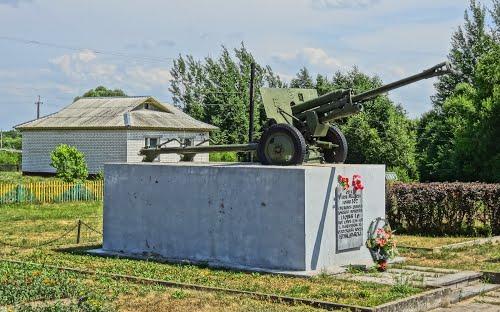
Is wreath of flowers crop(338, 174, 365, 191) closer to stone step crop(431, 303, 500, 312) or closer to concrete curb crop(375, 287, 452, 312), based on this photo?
concrete curb crop(375, 287, 452, 312)

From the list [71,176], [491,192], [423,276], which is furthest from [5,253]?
[71,176]

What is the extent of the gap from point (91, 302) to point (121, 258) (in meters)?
6.14

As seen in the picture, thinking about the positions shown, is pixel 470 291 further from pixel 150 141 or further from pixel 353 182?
pixel 150 141

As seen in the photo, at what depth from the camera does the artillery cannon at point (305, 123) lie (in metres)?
15.4

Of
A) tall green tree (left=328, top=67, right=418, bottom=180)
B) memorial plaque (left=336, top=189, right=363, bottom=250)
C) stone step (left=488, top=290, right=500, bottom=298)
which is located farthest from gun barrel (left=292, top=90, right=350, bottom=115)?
tall green tree (left=328, top=67, right=418, bottom=180)

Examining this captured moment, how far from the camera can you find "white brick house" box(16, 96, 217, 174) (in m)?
43.9

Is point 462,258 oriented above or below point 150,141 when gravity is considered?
below

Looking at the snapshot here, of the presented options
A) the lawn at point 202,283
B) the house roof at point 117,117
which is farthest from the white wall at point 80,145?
the lawn at point 202,283

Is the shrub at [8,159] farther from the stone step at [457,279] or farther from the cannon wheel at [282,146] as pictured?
the stone step at [457,279]

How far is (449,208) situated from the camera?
2188 cm

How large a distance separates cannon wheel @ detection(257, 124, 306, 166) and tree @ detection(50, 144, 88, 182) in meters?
24.1

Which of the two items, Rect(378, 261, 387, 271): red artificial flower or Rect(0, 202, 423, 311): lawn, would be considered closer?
Rect(0, 202, 423, 311): lawn

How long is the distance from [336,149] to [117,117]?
28898 millimetres

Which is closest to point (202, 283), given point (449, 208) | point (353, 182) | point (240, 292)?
point (240, 292)
